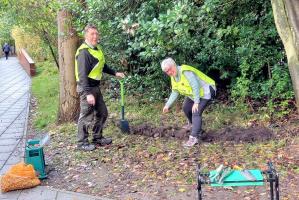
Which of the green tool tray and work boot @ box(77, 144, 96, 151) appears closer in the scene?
the green tool tray

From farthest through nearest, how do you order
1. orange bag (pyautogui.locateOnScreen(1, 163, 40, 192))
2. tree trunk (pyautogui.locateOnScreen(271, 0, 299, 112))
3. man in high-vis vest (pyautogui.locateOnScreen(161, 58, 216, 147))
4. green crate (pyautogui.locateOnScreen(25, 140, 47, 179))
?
man in high-vis vest (pyautogui.locateOnScreen(161, 58, 216, 147)), green crate (pyautogui.locateOnScreen(25, 140, 47, 179)), orange bag (pyautogui.locateOnScreen(1, 163, 40, 192)), tree trunk (pyautogui.locateOnScreen(271, 0, 299, 112))

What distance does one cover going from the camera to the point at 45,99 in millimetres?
12969

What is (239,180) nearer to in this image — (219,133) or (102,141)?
(219,133)

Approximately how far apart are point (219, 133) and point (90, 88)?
2.23m

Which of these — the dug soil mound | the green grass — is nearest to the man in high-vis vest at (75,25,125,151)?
the dug soil mound

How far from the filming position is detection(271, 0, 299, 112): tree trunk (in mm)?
4699

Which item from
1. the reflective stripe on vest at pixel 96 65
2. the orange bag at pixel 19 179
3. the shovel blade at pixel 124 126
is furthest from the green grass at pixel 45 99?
the orange bag at pixel 19 179

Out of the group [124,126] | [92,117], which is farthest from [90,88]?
[124,126]

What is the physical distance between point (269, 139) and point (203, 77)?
1.39 metres

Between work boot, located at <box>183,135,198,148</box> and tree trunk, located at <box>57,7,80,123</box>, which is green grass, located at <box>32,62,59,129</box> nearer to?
tree trunk, located at <box>57,7,80,123</box>

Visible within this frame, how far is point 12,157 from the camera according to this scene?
265 inches

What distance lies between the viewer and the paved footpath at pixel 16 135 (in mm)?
5012

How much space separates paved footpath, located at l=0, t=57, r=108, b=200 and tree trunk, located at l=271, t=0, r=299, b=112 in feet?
9.15

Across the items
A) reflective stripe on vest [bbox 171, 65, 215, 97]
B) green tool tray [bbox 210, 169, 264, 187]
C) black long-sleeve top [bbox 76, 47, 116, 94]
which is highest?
black long-sleeve top [bbox 76, 47, 116, 94]
